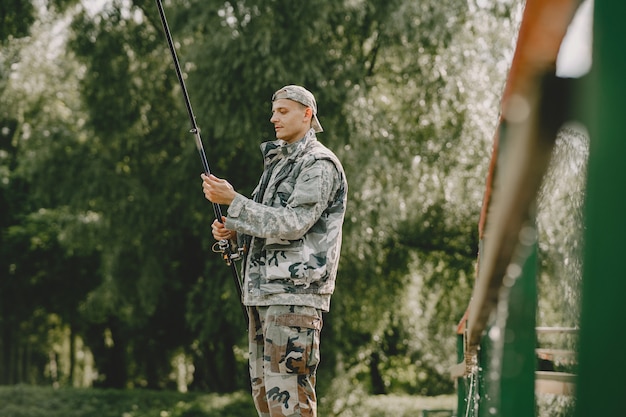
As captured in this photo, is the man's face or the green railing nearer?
the green railing

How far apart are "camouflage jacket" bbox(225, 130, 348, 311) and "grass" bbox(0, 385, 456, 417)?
10008mm

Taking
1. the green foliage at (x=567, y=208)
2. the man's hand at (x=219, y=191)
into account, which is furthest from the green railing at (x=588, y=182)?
the man's hand at (x=219, y=191)

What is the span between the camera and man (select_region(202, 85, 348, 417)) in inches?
110

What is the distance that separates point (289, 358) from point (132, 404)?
11637 mm

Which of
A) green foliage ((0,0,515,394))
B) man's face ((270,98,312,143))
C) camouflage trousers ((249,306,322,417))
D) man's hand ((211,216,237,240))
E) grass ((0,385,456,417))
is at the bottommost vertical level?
grass ((0,385,456,417))

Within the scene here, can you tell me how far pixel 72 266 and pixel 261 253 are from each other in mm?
16112

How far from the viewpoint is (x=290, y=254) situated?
2.86 m

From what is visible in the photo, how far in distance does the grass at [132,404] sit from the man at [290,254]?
998 cm

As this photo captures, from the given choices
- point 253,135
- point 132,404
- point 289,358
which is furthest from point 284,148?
point 132,404

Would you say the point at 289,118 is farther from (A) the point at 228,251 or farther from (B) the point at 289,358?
(B) the point at 289,358

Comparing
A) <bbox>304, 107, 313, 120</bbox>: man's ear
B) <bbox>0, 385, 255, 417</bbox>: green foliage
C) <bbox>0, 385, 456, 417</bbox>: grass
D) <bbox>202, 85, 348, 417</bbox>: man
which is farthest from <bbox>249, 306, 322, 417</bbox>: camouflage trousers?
<bbox>0, 385, 255, 417</bbox>: green foliage

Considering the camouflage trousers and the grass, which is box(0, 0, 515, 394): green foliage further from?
the camouflage trousers

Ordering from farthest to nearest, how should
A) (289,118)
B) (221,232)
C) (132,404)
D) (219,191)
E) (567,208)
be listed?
(132,404) < (221,232) < (289,118) < (219,191) < (567,208)

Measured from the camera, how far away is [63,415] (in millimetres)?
13148
